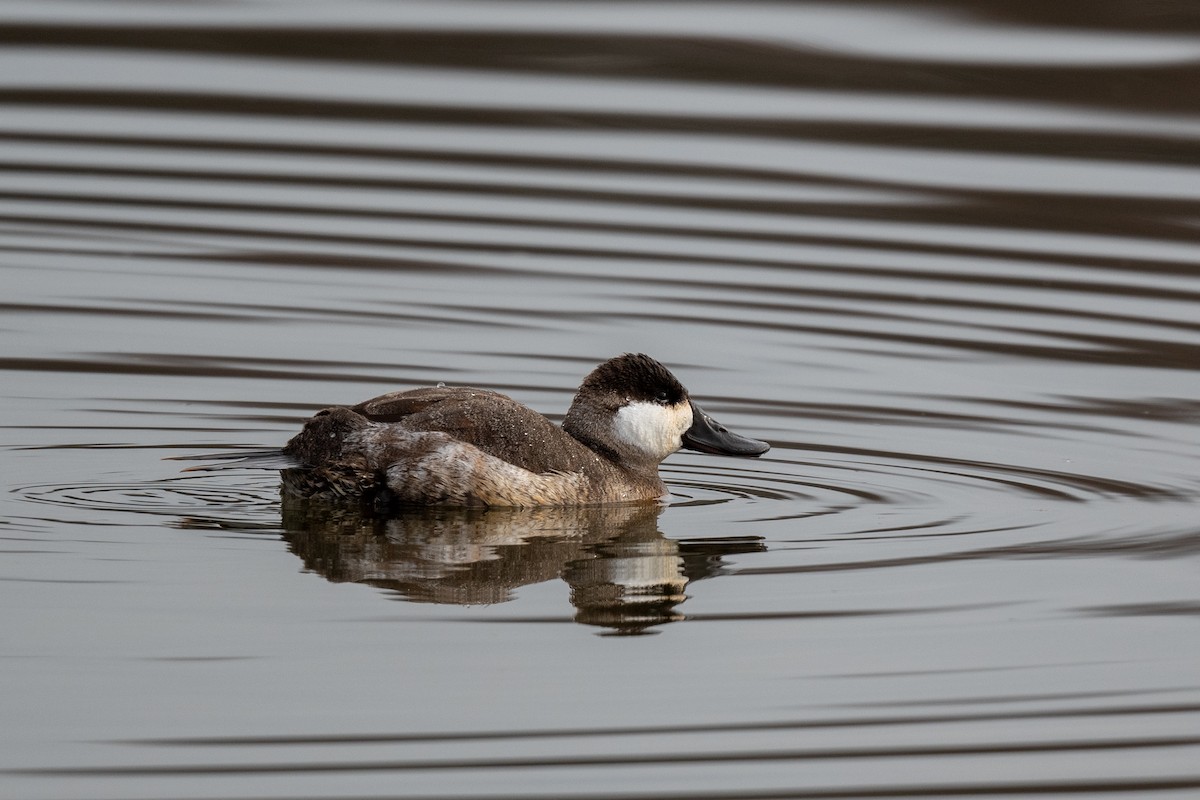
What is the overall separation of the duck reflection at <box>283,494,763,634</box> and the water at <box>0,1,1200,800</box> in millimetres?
30

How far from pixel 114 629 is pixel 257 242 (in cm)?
681

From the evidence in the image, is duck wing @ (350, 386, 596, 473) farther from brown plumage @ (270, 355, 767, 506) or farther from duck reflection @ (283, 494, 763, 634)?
duck reflection @ (283, 494, 763, 634)

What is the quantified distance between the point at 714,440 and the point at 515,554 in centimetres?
161

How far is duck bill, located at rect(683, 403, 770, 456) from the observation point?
9.30 meters

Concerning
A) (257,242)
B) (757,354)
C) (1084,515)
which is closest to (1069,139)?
(757,354)

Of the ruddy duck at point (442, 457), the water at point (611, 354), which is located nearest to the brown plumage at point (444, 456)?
the ruddy duck at point (442, 457)

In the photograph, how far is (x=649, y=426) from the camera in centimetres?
916

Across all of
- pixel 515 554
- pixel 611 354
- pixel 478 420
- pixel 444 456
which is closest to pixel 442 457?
pixel 444 456

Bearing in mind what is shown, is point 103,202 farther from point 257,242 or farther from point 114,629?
point 114,629

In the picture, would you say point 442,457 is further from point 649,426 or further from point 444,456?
point 649,426

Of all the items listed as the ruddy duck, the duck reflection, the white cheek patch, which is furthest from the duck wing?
the white cheek patch

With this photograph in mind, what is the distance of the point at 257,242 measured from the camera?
13250mm

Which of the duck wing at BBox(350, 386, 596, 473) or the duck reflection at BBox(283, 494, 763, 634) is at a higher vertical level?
the duck wing at BBox(350, 386, 596, 473)

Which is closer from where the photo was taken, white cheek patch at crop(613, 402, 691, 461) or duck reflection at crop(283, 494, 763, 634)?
duck reflection at crop(283, 494, 763, 634)
